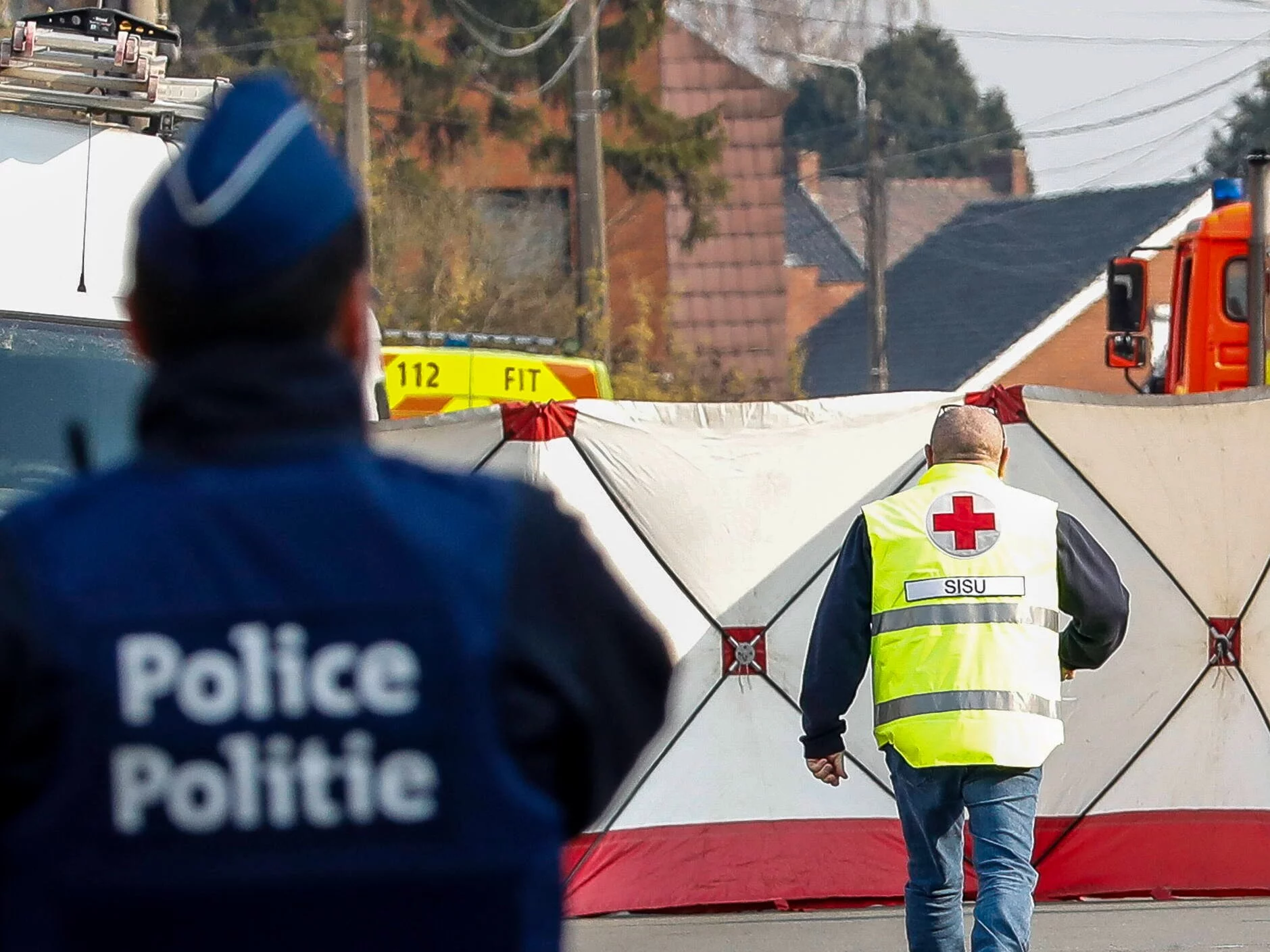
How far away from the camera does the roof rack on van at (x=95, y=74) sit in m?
7.77

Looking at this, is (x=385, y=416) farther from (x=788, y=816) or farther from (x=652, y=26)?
(x=652, y=26)

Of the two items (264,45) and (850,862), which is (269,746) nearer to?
(850,862)

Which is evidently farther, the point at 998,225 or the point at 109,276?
the point at 998,225

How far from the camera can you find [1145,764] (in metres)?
8.84

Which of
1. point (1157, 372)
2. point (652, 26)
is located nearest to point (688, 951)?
point (1157, 372)

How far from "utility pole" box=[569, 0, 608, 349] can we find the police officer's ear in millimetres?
22386

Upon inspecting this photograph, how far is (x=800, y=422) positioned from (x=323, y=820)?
7.01m

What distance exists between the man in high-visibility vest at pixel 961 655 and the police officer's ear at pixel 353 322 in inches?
148

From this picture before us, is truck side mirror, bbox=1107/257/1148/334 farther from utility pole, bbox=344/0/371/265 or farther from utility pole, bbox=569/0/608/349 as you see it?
utility pole, bbox=569/0/608/349

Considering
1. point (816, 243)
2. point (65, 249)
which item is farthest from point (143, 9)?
point (816, 243)

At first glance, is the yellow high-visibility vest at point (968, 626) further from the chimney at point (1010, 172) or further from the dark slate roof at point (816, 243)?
the chimney at point (1010, 172)

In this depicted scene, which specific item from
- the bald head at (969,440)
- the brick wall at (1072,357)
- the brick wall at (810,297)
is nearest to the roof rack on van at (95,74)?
the bald head at (969,440)

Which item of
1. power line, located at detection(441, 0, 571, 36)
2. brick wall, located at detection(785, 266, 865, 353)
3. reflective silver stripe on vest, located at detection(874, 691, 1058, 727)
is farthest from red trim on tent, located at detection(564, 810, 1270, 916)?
brick wall, located at detection(785, 266, 865, 353)

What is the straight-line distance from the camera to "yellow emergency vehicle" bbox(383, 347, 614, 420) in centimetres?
1636
